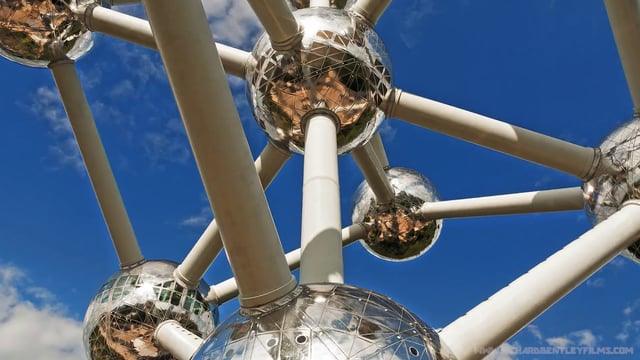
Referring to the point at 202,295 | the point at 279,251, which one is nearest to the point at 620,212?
the point at 279,251

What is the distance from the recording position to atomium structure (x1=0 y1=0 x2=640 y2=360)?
2602mm

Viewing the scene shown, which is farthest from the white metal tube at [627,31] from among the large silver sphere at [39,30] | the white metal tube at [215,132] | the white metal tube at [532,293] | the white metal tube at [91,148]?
the large silver sphere at [39,30]

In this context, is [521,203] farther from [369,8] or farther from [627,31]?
[369,8]

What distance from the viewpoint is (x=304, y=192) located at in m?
4.54

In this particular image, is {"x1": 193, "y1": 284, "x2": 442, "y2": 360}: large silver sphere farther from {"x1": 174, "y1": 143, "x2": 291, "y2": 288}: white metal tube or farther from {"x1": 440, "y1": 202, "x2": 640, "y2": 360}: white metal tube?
{"x1": 174, "y1": 143, "x2": 291, "y2": 288}: white metal tube

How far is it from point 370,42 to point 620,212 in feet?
8.88

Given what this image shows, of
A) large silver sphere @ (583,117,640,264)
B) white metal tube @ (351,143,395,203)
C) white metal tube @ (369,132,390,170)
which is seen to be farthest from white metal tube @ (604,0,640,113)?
white metal tube @ (369,132,390,170)

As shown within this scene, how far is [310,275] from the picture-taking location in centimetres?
401

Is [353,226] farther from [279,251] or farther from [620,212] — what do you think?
[279,251]

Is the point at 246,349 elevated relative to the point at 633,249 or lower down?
lower down

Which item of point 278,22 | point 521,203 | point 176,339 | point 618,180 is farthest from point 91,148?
point 618,180

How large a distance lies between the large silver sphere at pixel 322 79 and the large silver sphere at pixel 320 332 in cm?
245

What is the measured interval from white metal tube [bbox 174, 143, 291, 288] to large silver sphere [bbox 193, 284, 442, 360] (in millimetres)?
3395

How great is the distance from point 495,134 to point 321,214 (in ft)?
7.26
